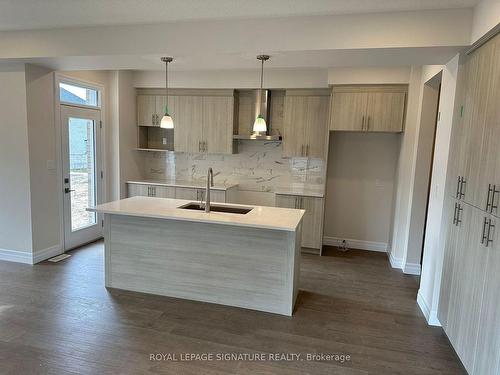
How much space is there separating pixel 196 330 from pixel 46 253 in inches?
108

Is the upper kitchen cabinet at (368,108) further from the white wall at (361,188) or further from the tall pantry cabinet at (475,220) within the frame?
the tall pantry cabinet at (475,220)

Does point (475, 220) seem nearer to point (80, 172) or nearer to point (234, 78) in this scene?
point (234, 78)

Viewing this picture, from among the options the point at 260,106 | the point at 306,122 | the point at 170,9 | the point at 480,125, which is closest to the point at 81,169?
the point at 260,106

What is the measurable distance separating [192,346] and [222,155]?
3616 millimetres

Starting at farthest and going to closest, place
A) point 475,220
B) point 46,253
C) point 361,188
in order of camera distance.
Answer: point 361,188 → point 46,253 → point 475,220

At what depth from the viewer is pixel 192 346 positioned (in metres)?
2.67

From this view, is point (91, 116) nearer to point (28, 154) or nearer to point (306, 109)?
point (28, 154)

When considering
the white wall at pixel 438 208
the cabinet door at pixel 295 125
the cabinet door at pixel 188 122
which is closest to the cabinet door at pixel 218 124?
the cabinet door at pixel 188 122

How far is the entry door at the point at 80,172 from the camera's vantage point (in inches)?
184

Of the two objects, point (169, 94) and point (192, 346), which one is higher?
point (169, 94)

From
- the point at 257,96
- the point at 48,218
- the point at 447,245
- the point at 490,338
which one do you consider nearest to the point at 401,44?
the point at 447,245

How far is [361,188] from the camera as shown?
5324 millimetres

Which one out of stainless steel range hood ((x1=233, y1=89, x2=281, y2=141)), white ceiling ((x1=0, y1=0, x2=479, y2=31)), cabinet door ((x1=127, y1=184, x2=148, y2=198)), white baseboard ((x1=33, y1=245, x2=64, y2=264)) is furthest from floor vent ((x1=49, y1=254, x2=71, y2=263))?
stainless steel range hood ((x1=233, y1=89, x2=281, y2=141))

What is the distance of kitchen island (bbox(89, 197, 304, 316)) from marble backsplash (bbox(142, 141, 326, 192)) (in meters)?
1.99
